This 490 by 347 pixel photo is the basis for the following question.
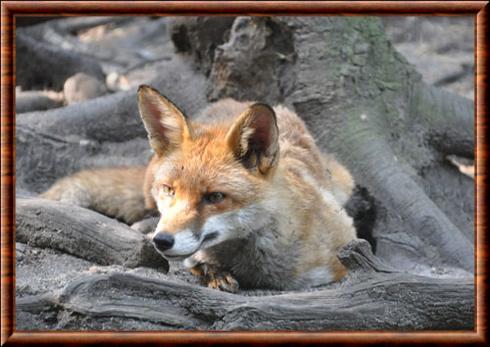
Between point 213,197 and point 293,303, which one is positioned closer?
point 293,303

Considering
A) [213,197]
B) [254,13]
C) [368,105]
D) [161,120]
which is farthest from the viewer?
[368,105]

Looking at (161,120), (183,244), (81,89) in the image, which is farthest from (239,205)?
(81,89)

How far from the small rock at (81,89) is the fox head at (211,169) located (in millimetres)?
4197

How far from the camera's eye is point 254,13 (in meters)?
3.68

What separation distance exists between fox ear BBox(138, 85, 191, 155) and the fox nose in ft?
2.73

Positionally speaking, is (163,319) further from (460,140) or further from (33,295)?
(460,140)

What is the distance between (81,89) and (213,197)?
486 cm

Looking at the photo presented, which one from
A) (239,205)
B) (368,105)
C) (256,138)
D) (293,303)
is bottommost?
(293,303)

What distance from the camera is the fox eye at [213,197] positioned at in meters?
4.21

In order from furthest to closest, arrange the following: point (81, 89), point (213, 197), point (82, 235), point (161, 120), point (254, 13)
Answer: point (81, 89)
point (82, 235)
point (161, 120)
point (213, 197)
point (254, 13)

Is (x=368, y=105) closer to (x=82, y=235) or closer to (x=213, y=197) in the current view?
(x=213, y=197)

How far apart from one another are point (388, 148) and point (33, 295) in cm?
379

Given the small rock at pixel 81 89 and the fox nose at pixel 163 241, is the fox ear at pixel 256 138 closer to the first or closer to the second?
the fox nose at pixel 163 241

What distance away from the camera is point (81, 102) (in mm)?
7887
